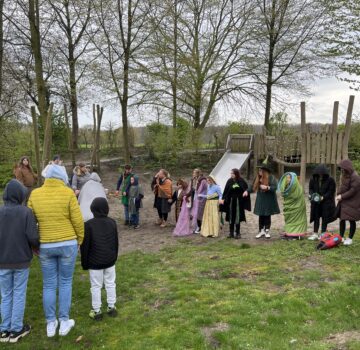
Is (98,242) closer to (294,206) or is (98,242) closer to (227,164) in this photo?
(294,206)

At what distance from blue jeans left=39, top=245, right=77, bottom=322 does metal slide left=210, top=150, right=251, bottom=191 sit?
11.9 metres

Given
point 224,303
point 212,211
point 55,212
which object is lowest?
point 224,303

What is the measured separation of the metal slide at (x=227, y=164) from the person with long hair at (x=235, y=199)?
688 cm

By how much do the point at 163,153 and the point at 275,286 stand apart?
1582 centimetres

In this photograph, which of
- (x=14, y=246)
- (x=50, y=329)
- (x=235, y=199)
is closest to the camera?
(x=14, y=246)

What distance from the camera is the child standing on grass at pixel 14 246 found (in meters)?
4.64

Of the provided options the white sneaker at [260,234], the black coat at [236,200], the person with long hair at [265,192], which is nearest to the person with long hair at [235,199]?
the black coat at [236,200]

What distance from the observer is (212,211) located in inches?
390

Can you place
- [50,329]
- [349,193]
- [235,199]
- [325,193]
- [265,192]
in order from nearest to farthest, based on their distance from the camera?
1. [50,329]
2. [349,193]
3. [325,193]
4. [265,192]
5. [235,199]

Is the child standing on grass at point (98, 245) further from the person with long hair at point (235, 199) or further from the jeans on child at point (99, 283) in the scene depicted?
the person with long hair at point (235, 199)

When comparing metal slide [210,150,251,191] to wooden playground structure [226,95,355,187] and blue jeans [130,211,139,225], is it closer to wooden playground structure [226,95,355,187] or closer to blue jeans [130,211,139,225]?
wooden playground structure [226,95,355,187]

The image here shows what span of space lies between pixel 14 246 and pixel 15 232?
16 cm

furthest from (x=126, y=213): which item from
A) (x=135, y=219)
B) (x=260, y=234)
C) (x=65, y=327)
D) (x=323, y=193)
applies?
(x=65, y=327)

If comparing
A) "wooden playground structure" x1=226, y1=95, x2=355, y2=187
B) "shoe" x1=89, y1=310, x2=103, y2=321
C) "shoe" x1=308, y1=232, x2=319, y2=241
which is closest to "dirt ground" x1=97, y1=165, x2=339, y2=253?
"shoe" x1=308, y1=232, x2=319, y2=241
